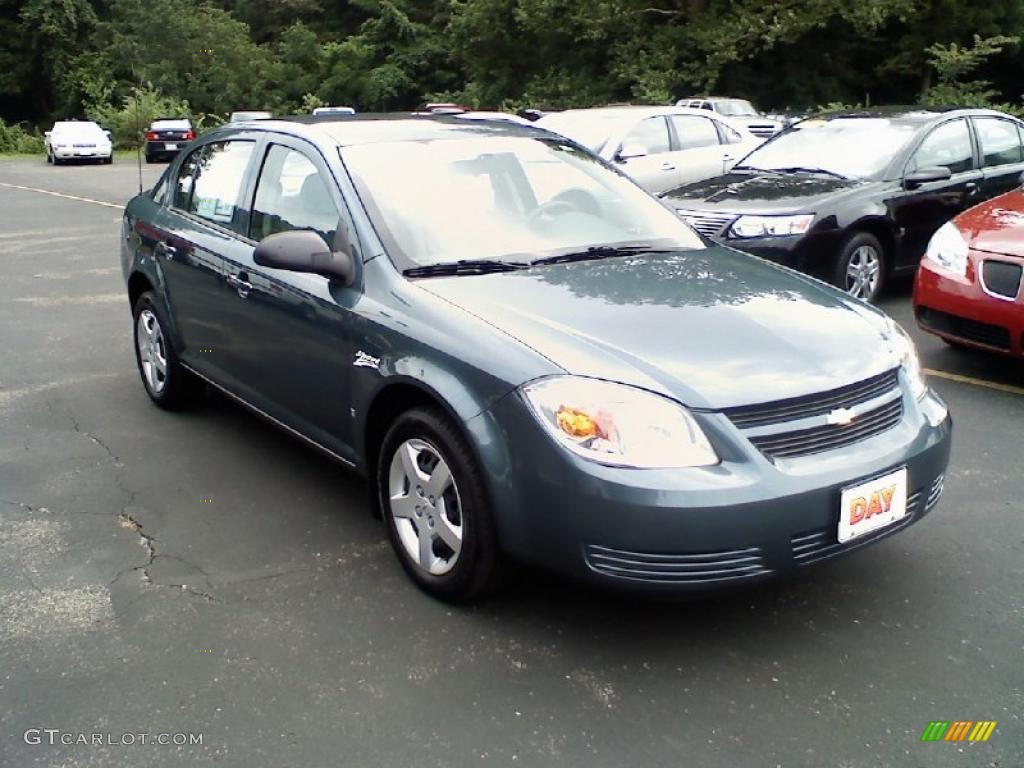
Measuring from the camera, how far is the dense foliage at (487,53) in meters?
33.9

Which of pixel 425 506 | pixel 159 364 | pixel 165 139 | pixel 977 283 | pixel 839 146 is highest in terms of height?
pixel 839 146

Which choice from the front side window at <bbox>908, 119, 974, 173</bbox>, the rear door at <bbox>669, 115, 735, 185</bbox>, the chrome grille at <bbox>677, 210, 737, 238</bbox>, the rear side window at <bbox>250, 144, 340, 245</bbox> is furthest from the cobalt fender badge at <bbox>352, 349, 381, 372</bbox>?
the rear door at <bbox>669, 115, 735, 185</bbox>

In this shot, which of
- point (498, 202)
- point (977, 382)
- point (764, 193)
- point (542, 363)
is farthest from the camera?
point (764, 193)

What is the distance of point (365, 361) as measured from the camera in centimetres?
366

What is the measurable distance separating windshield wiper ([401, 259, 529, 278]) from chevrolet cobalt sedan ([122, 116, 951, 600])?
0.04ft

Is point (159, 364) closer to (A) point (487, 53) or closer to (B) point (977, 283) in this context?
(B) point (977, 283)

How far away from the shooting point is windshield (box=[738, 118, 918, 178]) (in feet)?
26.9

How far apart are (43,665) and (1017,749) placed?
276cm

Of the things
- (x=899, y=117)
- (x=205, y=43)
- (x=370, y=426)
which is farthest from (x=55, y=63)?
(x=370, y=426)

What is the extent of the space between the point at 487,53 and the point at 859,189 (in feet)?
121

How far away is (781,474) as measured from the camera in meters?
2.94

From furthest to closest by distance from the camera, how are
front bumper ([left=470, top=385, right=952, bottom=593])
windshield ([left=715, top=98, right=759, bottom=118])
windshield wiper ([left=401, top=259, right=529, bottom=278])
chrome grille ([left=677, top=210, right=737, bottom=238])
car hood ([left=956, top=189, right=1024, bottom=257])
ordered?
windshield ([left=715, top=98, right=759, bottom=118]) < chrome grille ([left=677, top=210, right=737, bottom=238]) < car hood ([left=956, top=189, right=1024, bottom=257]) < windshield wiper ([left=401, top=259, right=529, bottom=278]) < front bumper ([left=470, top=385, right=952, bottom=593])

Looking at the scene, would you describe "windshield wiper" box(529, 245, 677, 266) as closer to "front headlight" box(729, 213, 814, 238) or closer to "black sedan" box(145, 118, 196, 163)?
"front headlight" box(729, 213, 814, 238)

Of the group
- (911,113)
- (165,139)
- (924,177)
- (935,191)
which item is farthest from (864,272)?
(165,139)
